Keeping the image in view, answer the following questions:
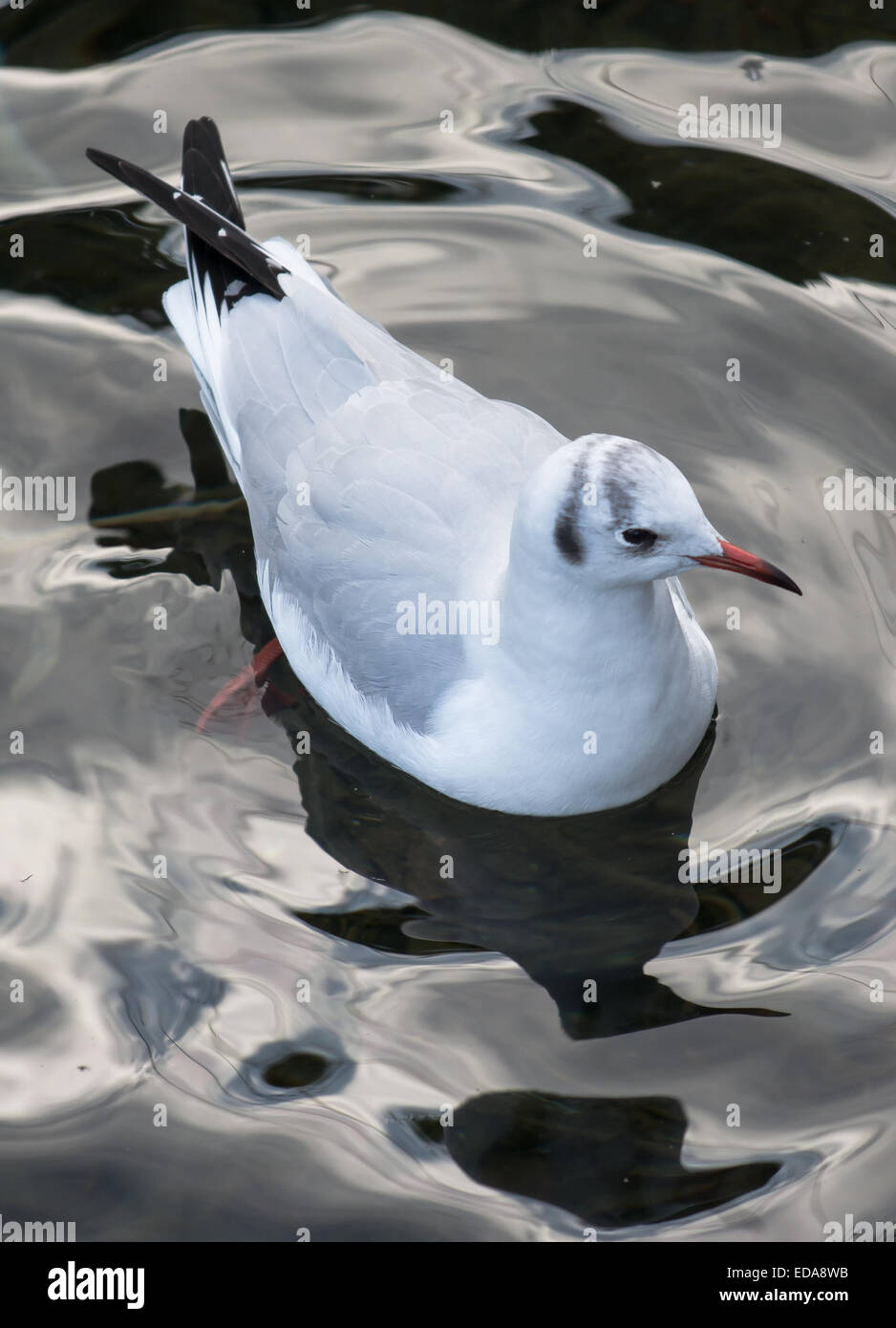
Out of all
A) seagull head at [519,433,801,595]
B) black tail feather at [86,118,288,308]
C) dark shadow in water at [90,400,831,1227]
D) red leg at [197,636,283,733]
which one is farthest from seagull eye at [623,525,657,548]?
black tail feather at [86,118,288,308]

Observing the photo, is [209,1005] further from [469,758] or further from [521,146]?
[521,146]

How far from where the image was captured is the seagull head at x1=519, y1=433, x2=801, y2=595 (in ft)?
13.1

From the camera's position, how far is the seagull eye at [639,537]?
13.3ft

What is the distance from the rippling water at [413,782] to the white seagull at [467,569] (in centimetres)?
36

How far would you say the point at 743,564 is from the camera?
4.14m

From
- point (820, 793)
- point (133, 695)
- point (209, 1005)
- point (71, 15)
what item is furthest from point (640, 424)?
point (71, 15)

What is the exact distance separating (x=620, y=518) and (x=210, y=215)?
2299mm

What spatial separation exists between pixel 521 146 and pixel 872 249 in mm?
1640

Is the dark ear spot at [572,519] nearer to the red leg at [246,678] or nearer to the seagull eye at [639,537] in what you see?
the seagull eye at [639,537]

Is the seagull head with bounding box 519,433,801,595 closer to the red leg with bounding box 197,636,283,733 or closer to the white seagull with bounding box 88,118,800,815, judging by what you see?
the white seagull with bounding box 88,118,800,815

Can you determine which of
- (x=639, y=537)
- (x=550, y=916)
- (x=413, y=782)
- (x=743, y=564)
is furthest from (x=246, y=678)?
(x=743, y=564)

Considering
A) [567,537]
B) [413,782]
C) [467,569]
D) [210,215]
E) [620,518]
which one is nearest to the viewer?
[620,518]

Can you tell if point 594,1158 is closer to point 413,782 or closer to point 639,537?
point 413,782

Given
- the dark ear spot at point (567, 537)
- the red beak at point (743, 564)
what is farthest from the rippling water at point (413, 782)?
the dark ear spot at point (567, 537)
